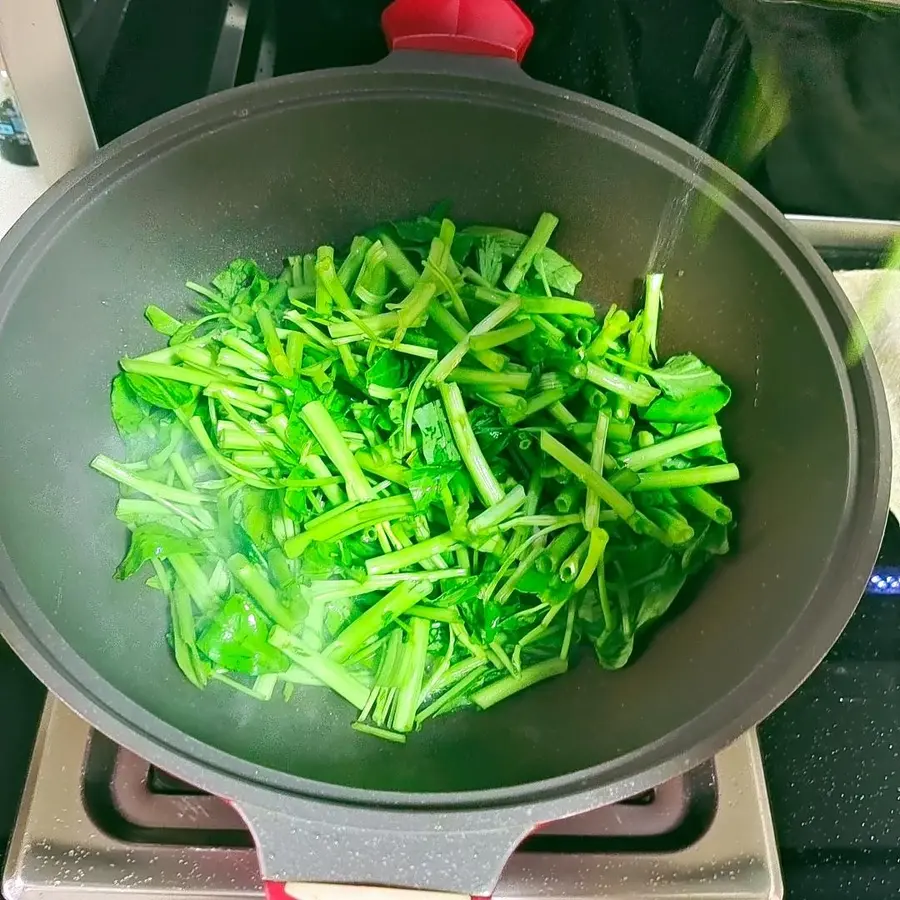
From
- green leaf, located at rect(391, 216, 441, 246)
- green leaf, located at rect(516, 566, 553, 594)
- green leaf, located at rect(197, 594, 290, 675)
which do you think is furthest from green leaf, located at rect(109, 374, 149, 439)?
green leaf, located at rect(516, 566, 553, 594)

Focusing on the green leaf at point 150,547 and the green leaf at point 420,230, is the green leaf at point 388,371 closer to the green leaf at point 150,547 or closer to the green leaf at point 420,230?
the green leaf at point 420,230

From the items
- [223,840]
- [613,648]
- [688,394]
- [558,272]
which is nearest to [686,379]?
[688,394]

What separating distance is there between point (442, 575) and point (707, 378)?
0.39 m

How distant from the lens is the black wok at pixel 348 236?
696 millimetres

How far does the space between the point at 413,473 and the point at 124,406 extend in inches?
13.7

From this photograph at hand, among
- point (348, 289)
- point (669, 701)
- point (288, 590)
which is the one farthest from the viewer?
point (348, 289)

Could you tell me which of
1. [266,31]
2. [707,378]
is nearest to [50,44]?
[266,31]

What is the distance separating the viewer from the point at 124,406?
103 cm

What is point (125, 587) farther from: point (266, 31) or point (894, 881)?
point (894, 881)

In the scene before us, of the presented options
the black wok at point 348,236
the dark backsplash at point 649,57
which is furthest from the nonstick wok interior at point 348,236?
the dark backsplash at point 649,57

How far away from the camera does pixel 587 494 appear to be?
3.26 feet

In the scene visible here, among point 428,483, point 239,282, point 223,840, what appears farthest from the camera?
point 239,282

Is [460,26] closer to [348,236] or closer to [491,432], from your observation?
[348,236]

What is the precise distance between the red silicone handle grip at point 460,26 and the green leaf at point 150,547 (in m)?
0.60
